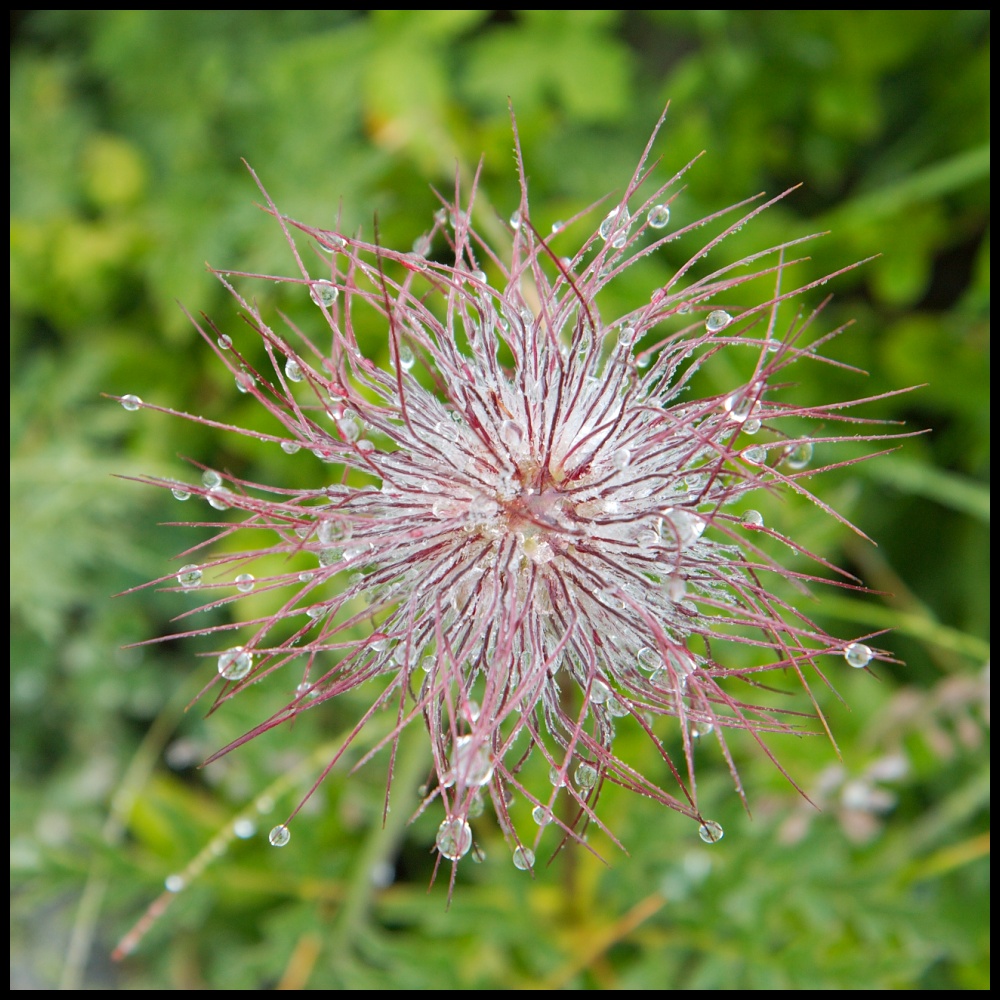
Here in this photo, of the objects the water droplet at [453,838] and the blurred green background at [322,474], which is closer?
the water droplet at [453,838]

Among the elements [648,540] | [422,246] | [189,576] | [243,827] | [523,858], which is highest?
[422,246]

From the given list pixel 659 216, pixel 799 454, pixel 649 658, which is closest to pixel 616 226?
pixel 659 216

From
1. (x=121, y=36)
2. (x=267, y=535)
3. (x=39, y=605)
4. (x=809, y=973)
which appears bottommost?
(x=809, y=973)

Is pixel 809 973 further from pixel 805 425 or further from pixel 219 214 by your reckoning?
pixel 219 214

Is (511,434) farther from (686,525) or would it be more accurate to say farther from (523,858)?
(523,858)

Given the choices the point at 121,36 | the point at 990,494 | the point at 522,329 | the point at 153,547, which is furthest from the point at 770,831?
the point at 121,36

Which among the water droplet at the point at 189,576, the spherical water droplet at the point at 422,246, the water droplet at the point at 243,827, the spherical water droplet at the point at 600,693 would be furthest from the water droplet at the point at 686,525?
the water droplet at the point at 243,827

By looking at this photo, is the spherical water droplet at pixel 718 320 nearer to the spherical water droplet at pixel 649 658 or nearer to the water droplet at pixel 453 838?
the spherical water droplet at pixel 649 658
